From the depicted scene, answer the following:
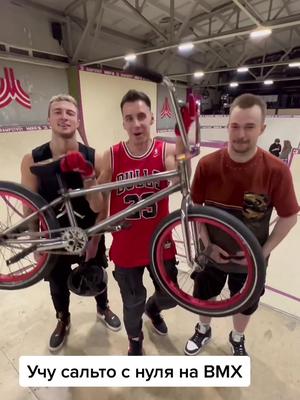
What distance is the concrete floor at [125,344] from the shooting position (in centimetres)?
162

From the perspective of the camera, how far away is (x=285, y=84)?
989cm

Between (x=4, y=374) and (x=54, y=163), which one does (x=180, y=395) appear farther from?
(x=54, y=163)

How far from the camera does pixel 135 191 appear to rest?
1.30 m

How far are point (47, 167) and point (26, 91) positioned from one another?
12.7 ft

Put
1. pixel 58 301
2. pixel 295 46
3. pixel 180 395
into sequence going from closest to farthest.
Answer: pixel 180 395 → pixel 58 301 → pixel 295 46

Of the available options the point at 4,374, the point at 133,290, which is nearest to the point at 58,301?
Result: the point at 4,374

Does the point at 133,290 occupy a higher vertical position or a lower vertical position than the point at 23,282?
lower

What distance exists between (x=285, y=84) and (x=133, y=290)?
11181 millimetres

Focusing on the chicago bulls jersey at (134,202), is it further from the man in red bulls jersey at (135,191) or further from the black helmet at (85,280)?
the black helmet at (85,280)

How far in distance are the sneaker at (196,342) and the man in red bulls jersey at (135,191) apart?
59 centimetres

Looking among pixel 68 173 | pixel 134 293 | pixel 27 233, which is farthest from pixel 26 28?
pixel 134 293

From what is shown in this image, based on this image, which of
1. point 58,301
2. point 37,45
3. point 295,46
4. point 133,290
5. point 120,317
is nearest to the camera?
point 133,290
